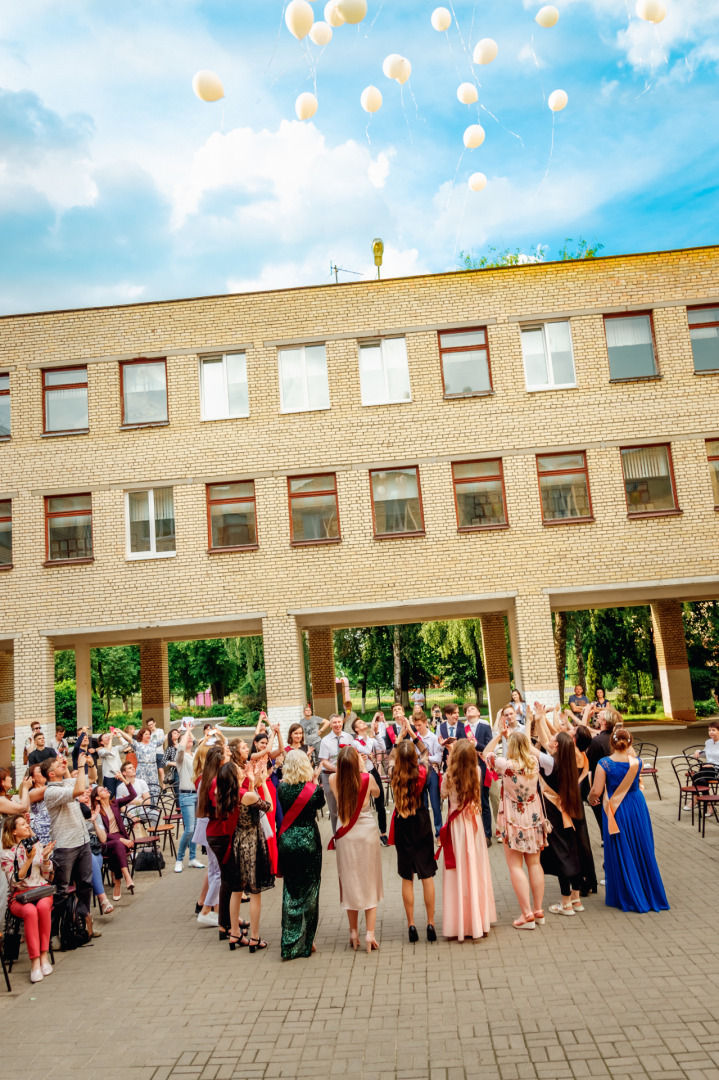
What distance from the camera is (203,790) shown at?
26.0 feet

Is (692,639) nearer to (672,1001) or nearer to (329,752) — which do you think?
(329,752)

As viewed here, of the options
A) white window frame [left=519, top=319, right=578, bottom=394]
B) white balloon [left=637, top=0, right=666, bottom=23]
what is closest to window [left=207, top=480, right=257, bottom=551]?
white window frame [left=519, top=319, right=578, bottom=394]

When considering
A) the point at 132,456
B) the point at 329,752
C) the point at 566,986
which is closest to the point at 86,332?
the point at 132,456

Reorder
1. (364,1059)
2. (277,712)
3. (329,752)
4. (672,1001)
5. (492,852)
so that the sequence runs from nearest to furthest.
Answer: (364,1059) < (672,1001) < (492,852) < (329,752) < (277,712)

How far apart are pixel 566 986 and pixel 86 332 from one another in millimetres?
17720

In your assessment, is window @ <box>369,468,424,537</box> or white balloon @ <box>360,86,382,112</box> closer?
white balloon @ <box>360,86,382,112</box>

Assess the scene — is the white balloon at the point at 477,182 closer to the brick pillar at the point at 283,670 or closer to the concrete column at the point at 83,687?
the brick pillar at the point at 283,670

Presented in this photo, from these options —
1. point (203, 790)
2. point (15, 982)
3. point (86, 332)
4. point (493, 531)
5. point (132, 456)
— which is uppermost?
point (86, 332)

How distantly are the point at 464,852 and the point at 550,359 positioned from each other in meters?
14.0

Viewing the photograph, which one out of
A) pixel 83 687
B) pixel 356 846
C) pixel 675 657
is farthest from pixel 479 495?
pixel 356 846

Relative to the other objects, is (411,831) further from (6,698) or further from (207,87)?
(6,698)

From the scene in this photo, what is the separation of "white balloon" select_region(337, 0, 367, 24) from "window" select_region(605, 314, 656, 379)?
11991mm

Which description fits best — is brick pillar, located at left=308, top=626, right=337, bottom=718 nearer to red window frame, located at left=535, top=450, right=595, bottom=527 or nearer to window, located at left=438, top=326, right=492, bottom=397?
red window frame, located at left=535, top=450, right=595, bottom=527

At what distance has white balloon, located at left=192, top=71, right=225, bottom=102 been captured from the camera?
9.08m
